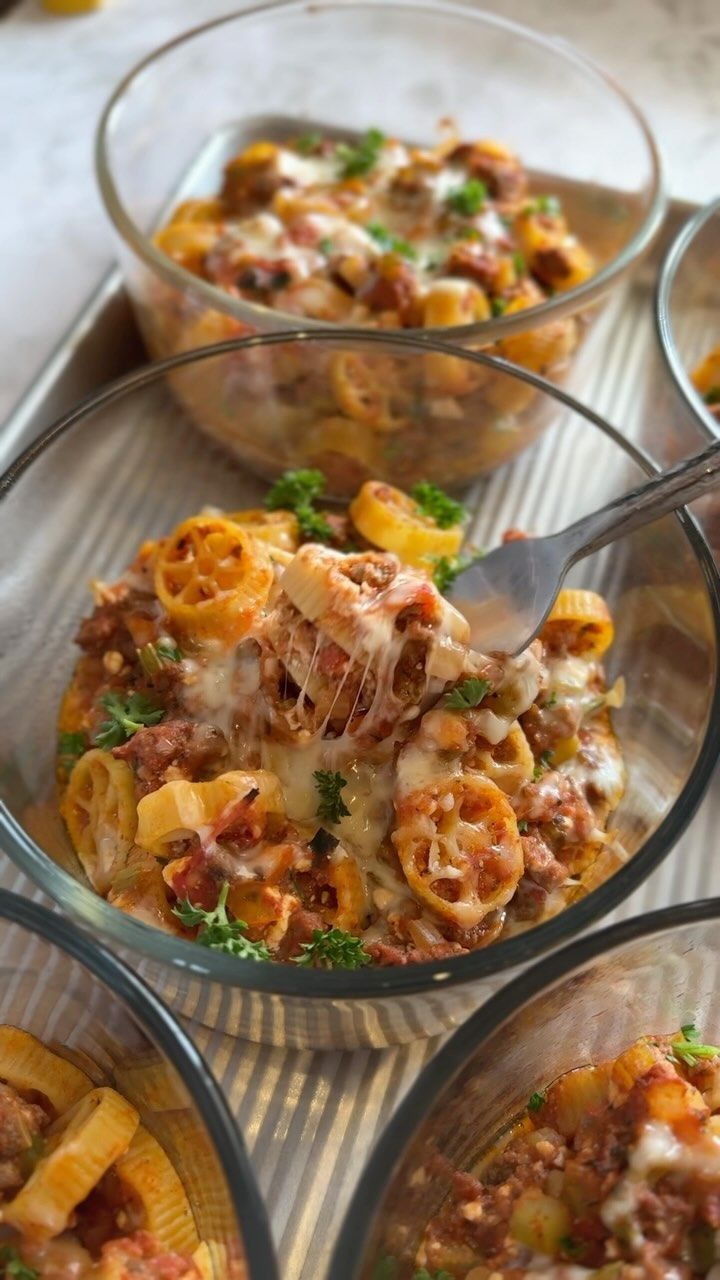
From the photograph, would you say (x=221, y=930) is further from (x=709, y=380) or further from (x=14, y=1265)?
(x=709, y=380)

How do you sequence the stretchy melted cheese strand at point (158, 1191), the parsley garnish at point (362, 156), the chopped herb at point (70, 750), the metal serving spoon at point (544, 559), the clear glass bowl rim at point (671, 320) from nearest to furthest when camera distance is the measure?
the stretchy melted cheese strand at point (158, 1191) < the metal serving spoon at point (544, 559) < the chopped herb at point (70, 750) < the clear glass bowl rim at point (671, 320) < the parsley garnish at point (362, 156)

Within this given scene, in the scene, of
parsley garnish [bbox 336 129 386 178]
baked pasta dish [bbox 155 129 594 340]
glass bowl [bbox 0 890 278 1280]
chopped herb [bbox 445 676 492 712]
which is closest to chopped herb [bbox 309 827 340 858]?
chopped herb [bbox 445 676 492 712]

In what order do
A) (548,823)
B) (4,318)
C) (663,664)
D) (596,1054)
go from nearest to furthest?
(596,1054), (548,823), (663,664), (4,318)

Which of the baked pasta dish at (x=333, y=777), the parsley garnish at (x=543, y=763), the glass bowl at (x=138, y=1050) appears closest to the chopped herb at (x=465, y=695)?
the baked pasta dish at (x=333, y=777)

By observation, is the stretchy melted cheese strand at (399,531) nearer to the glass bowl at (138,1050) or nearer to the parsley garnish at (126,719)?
the parsley garnish at (126,719)

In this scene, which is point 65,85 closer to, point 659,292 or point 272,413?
point 272,413

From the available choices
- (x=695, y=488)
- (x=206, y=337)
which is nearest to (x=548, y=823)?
(x=695, y=488)

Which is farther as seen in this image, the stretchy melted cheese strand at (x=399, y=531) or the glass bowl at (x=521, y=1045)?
the stretchy melted cheese strand at (x=399, y=531)
